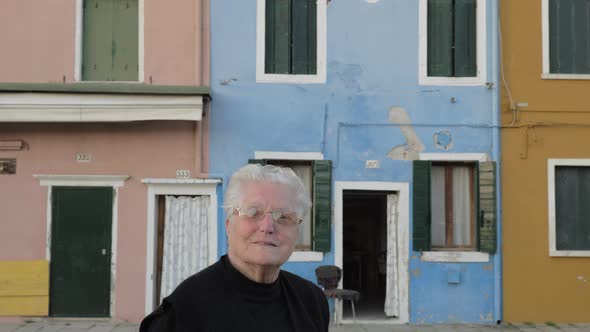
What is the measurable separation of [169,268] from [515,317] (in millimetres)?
5689

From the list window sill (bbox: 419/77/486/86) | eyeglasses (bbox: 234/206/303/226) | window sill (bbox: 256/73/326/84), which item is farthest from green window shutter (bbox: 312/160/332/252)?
eyeglasses (bbox: 234/206/303/226)

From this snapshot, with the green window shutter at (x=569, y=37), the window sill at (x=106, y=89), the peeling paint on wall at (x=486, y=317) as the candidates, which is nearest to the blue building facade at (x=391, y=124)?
the peeling paint on wall at (x=486, y=317)

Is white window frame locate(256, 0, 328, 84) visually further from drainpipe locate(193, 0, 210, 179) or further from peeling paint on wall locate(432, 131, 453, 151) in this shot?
peeling paint on wall locate(432, 131, 453, 151)

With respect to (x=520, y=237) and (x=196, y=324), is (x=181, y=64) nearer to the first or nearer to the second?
(x=520, y=237)

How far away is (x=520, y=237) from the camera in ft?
37.1

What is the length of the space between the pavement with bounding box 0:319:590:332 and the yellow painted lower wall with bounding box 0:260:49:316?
0.22 meters

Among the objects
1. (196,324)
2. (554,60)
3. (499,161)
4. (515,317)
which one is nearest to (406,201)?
(499,161)

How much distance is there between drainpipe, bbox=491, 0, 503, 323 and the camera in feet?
36.8

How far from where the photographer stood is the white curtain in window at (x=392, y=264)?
1130 cm

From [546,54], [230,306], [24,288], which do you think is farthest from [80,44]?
[230,306]

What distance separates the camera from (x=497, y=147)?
11.4 meters

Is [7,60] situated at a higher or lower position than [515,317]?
higher

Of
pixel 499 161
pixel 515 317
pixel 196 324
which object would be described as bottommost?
pixel 515 317

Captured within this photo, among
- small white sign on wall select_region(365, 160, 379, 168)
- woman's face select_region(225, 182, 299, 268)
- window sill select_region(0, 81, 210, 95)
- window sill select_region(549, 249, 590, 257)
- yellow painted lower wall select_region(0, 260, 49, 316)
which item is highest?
window sill select_region(0, 81, 210, 95)
